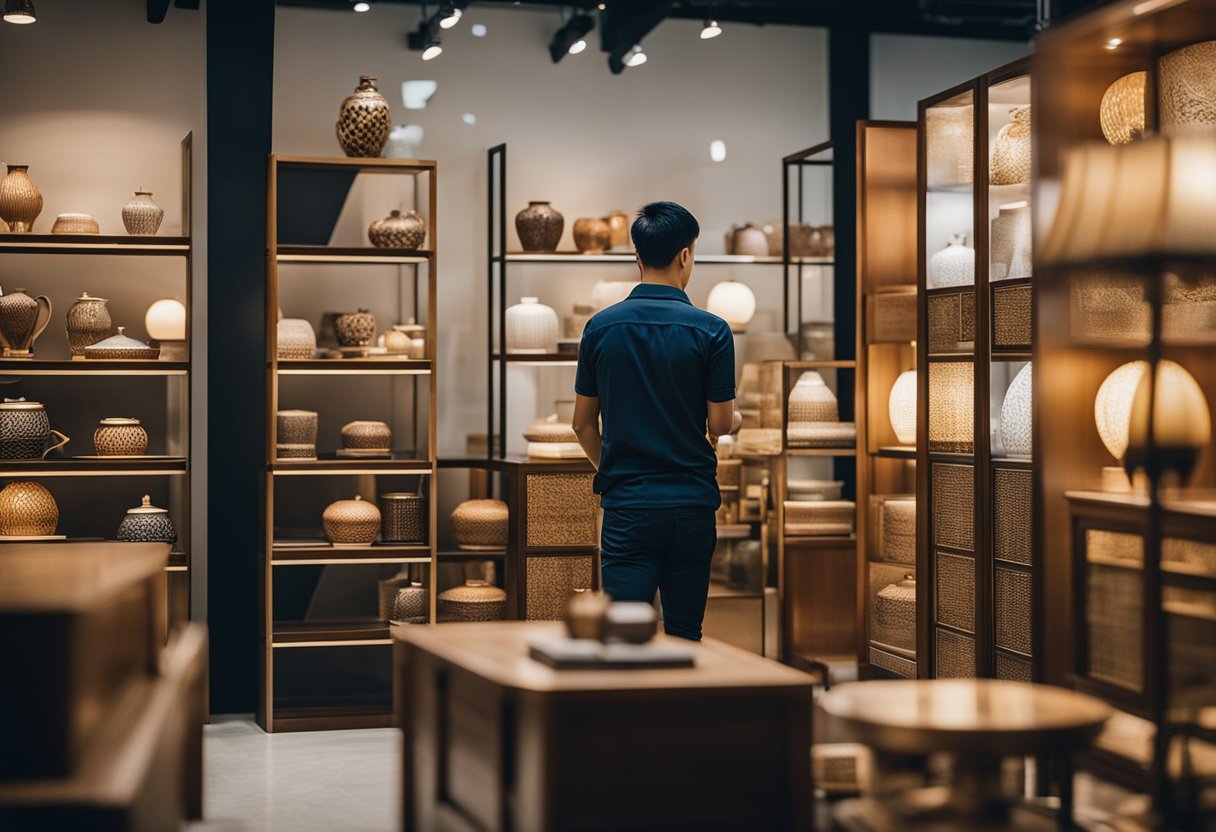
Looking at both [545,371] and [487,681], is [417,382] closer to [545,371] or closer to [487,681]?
[545,371]

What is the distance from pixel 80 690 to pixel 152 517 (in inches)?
121

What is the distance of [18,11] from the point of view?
5340 millimetres

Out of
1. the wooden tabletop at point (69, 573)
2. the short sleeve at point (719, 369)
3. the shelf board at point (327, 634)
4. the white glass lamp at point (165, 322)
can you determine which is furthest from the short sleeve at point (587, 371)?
the white glass lamp at point (165, 322)

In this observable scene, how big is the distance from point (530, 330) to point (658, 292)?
224 cm

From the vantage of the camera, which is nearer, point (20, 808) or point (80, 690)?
point (20, 808)

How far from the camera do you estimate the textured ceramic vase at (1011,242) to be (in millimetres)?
4828

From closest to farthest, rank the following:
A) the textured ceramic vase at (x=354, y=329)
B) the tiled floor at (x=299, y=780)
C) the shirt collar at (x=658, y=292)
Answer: the shirt collar at (x=658, y=292), the tiled floor at (x=299, y=780), the textured ceramic vase at (x=354, y=329)

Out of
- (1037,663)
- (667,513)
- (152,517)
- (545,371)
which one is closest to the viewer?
(667,513)

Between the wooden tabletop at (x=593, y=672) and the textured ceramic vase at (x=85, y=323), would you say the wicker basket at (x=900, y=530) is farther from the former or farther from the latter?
the textured ceramic vase at (x=85, y=323)

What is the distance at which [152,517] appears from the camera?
5438 mm

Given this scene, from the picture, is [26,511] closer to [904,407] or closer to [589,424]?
[589,424]

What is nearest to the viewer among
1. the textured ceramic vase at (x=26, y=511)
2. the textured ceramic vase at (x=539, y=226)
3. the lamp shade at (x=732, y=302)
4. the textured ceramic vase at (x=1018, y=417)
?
the textured ceramic vase at (x=1018, y=417)

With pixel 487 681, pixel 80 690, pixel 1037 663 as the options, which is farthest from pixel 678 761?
pixel 1037 663

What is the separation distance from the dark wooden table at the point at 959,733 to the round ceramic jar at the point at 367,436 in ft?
10.6
